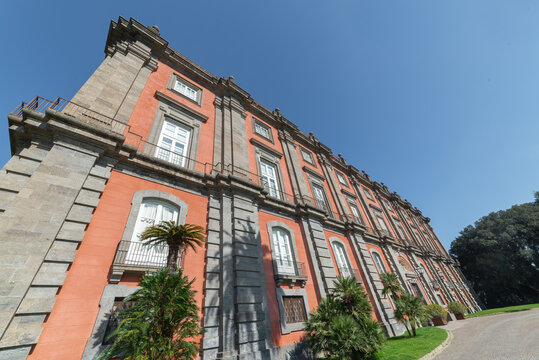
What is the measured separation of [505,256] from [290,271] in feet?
139

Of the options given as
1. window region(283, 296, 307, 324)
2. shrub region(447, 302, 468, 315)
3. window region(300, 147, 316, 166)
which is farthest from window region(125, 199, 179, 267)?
shrub region(447, 302, 468, 315)

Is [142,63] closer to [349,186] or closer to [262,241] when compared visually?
[262,241]

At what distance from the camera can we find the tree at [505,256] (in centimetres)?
3128

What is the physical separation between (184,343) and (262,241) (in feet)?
17.6

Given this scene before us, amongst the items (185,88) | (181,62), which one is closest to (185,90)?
(185,88)

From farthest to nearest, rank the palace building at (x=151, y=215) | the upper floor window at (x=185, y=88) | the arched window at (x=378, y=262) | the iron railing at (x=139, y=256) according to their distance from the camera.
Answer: the arched window at (x=378, y=262) → the upper floor window at (x=185, y=88) → the iron railing at (x=139, y=256) → the palace building at (x=151, y=215)

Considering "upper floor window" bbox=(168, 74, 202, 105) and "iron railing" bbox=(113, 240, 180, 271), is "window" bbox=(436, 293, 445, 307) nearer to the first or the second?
"iron railing" bbox=(113, 240, 180, 271)

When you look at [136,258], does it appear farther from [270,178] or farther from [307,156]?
[307,156]

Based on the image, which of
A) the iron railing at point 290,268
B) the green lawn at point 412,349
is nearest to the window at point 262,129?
the iron railing at point 290,268

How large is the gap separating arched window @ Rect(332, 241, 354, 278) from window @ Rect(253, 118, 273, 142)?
9.20 meters

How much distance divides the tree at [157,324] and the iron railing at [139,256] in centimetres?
124

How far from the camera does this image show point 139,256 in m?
6.55

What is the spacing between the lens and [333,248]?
13820mm

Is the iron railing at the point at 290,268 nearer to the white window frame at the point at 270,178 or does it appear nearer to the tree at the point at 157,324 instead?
the white window frame at the point at 270,178
